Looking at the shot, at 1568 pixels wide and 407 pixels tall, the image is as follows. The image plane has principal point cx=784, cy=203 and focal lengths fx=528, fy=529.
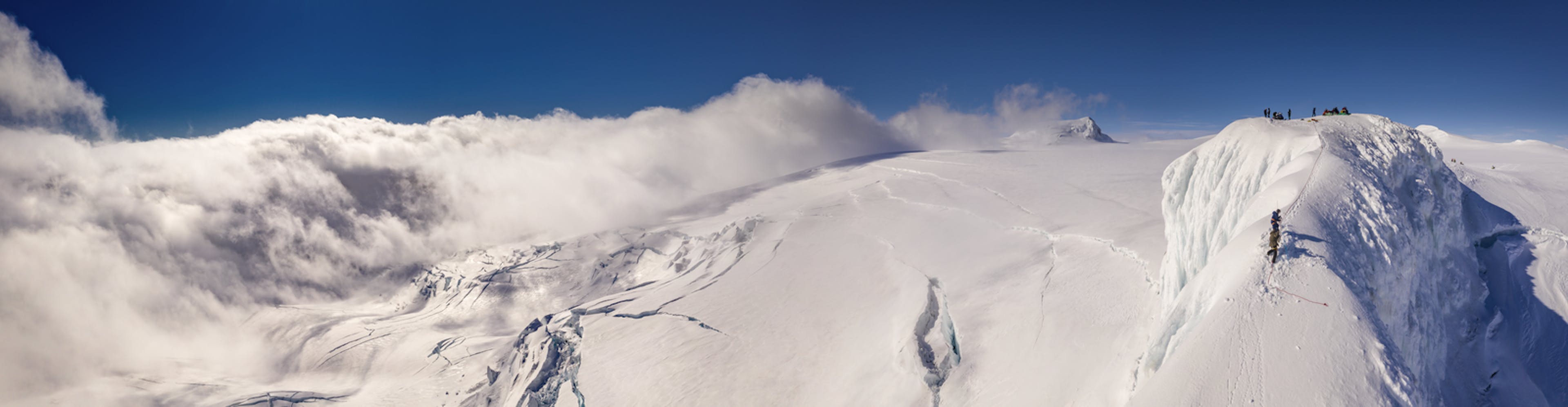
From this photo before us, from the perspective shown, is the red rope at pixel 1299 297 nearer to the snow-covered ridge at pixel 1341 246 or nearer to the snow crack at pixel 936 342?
the snow-covered ridge at pixel 1341 246

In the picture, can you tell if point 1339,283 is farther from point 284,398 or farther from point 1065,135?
point 1065,135

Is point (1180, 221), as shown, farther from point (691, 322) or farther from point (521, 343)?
point (521, 343)

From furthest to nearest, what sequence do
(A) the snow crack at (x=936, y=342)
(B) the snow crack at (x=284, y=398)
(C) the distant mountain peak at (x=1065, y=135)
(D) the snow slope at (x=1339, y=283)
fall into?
(C) the distant mountain peak at (x=1065, y=135) → (B) the snow crack at (x=284, y=398) → (A) the snow crack at (x=936, y=342) → (D) the snow slope at (x=1339, y=283)

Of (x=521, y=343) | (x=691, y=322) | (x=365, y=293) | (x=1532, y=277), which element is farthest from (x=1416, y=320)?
(x=365, y=293)

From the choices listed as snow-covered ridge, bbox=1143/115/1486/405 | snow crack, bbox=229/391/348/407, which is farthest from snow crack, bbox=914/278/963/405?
snow crack, bbox=229/391/348/407

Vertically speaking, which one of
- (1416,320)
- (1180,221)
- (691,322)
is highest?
(1180,221)

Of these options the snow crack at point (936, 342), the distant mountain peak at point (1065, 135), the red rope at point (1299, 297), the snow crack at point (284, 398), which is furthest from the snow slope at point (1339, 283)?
the distant mountain peak at point (1065, 135)
